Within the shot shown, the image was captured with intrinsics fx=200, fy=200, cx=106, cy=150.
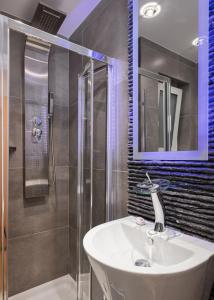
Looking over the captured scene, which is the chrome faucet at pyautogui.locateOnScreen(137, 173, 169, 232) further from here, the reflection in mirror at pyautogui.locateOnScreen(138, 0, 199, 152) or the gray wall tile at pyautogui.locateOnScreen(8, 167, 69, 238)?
the gray wall tile at pyautogui.locateOnScreen(8, 167, 69, 238)

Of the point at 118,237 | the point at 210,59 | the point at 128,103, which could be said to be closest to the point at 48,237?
the point at 118,237

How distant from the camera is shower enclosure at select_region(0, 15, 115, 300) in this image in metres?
1.40

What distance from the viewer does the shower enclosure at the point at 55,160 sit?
1396 millimetres

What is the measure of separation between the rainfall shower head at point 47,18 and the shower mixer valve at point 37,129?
764 millimetres

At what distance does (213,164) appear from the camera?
32.2 inches

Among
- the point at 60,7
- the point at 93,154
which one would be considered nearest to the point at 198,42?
the point at 93,154

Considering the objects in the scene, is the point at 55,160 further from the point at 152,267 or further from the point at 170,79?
the point at 152,267

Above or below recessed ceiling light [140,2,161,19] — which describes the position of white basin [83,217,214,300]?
below

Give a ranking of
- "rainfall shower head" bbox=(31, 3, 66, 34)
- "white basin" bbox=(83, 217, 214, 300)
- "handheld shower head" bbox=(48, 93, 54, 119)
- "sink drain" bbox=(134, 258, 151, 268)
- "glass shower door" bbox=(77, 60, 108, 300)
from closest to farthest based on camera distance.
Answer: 1. "white basin" bbox=(83, 217, 214, 300)
2. "sink drain" bbox=(134, 258, 151, 268)
3. "glass shower door" bbox=(77, 60, 108, 300)
4. "rainfall shower head" bbox=(31, 3, 66, 34)
5. "handheld shower head" bbox=(48, 93, 54, 119)

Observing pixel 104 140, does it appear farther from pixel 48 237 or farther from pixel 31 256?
pixel 31 256

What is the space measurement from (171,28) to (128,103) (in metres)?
0.45

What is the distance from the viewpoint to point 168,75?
1.04 meters

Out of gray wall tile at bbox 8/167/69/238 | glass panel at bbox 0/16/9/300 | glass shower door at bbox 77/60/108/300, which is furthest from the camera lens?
gray wall tile at bbox 8/167/69/238

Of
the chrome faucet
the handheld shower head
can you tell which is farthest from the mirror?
the handheld shower head
